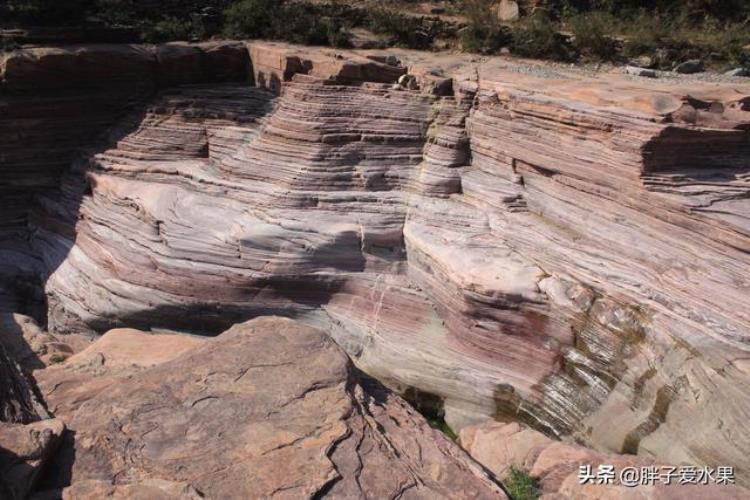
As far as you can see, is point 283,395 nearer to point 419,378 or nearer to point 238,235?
point 419,378

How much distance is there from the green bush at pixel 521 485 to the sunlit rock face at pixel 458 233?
1128mm

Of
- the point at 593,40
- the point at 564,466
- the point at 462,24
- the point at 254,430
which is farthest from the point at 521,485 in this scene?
the point at 462,24

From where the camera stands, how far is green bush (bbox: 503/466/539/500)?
20.9 feet

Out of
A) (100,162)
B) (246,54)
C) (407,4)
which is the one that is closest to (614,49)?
(407,4)

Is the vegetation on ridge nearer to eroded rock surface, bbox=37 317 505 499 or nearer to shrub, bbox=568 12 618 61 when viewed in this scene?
shrub, bbox=568 12 618 61

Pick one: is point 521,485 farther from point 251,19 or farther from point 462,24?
point 251,19

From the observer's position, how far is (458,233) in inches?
332

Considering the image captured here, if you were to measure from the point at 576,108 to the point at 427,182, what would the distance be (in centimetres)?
220

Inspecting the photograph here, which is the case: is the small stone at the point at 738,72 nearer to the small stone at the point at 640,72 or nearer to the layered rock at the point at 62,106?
the small stone at the point at 640,72

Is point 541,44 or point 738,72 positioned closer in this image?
point 738,72

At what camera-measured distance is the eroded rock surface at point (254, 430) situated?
5531 mm

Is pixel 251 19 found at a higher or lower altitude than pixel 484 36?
higher

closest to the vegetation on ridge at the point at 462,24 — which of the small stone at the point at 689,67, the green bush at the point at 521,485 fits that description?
the small stone at the point at 689,67

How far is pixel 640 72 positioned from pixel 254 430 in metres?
6.88
